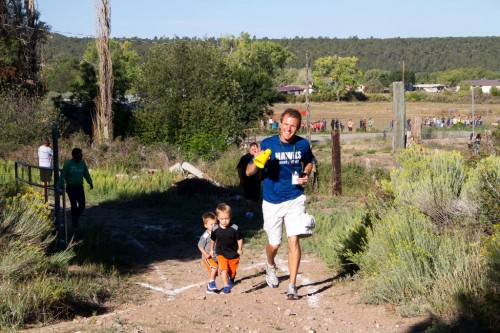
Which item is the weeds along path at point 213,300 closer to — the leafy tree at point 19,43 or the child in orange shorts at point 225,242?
the child in orange shorts at point 225,242

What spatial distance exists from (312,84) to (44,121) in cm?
10375

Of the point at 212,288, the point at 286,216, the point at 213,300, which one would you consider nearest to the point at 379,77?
the point at 212,288

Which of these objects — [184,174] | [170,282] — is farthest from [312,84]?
[170,282]

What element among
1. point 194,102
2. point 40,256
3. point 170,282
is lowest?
point 170,282

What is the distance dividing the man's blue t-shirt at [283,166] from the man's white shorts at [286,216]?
6cm

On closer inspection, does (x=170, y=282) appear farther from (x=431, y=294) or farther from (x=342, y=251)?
(x=431, y=294)

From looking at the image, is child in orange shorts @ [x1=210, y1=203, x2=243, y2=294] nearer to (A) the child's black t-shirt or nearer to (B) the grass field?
(A) the child's black t-shirt

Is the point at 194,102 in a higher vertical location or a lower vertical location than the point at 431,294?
higher

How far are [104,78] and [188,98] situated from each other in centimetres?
472

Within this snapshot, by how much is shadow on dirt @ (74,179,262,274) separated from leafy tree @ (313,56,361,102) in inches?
4448

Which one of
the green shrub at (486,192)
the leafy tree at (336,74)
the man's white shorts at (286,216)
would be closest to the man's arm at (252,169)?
the man's white shorts at (286,216)

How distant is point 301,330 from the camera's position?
736 centimetres

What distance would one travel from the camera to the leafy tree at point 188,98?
30.4m

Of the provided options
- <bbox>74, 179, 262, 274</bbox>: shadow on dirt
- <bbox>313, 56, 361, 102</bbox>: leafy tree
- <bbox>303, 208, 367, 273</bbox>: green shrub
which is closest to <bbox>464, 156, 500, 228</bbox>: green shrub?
<bbox>303, 208, 367, 273</bbox>: green shrub
